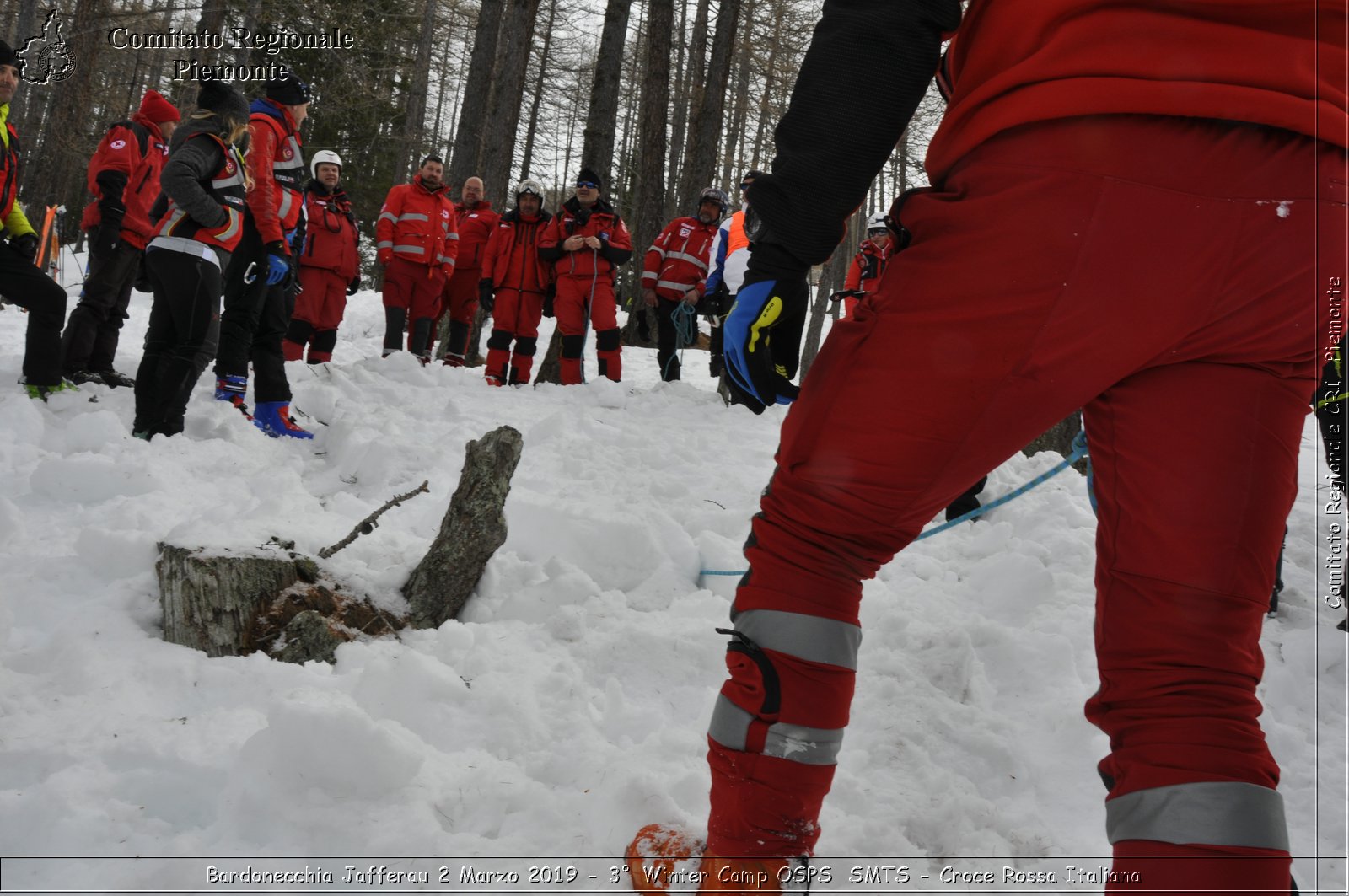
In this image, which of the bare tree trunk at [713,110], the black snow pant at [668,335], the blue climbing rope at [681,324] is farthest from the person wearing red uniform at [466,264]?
the bare tree trunk at [713,110]

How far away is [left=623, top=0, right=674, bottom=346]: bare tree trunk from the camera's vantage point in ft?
33.5

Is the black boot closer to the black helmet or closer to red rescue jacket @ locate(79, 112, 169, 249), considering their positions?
red rescue jacket @ locate(79, 112, 169, 249)

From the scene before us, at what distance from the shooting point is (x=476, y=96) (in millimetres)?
11430

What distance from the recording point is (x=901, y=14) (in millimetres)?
1302

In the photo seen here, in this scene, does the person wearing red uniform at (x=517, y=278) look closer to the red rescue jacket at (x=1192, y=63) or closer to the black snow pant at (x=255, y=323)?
the black snow pant at (x=255, y=323)

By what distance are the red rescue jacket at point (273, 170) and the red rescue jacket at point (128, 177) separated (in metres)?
1.06

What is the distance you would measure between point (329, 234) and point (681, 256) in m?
3.39

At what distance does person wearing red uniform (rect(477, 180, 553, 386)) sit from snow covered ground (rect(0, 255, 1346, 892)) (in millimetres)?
4494

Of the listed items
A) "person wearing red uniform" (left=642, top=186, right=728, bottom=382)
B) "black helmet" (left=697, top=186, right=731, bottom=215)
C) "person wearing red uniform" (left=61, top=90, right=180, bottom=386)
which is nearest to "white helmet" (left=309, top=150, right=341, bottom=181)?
"person wearing red uniform" (left=61, top=90, right=180, bottom=386)

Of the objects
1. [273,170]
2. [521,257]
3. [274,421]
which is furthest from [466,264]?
[274,421]

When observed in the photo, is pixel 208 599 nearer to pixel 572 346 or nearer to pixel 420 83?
pixel 572 346

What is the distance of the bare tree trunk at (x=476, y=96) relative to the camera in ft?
36.6

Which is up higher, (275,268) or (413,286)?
(413,286)

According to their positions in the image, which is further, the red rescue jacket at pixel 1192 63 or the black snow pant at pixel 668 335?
the black snow pant at pixel 668 335
